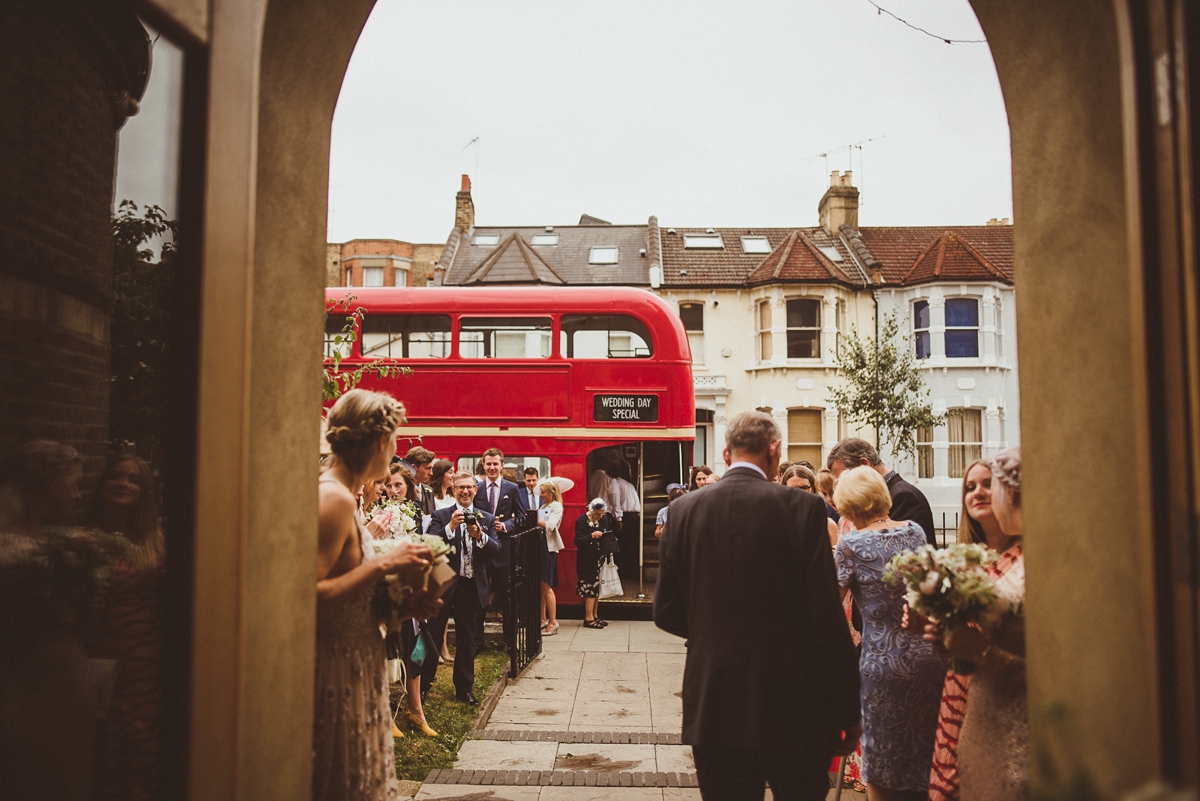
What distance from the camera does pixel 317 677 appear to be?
8.25 ft

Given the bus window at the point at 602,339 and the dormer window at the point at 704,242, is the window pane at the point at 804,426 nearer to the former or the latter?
the dormer window at the point at 704,242

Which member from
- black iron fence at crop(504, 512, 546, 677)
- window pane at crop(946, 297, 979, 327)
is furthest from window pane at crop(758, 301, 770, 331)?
black iron fence at crop(504, 512, 546, 677)

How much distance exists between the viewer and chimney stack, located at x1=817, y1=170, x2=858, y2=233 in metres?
27.3

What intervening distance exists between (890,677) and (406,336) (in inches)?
361

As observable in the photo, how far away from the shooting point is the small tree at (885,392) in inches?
856

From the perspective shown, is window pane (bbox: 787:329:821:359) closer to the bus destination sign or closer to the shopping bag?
the bus destination sign

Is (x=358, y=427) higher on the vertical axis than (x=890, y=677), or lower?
higher

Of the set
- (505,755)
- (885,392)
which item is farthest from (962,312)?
(505,755)

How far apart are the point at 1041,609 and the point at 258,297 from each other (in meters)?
2.25

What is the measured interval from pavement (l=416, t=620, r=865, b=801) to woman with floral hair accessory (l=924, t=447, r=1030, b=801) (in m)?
1.99

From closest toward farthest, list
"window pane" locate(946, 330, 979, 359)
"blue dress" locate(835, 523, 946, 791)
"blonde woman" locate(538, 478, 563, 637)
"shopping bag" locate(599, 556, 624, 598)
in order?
"blue dress" locate(835, 523, 946, 791) < "blonde woman" locate(538, 478, 563, 637) < "shopping bag" locate(599, 556, 624, 598) < "window pane" locate(946, 330, 979, 359)

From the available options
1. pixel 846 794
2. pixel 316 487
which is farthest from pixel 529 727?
pixel 316 487

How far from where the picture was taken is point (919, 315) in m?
24.7

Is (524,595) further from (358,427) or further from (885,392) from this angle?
(885,392)
